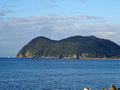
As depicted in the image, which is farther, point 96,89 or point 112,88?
point 96,89

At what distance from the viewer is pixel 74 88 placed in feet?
213

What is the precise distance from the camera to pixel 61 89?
207 feet

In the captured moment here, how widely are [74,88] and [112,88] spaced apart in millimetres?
19376

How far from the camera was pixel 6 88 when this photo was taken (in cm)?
6475

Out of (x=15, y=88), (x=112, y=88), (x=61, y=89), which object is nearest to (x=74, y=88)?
(x=61, y=89)

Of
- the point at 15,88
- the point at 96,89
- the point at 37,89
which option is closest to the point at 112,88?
the point at 96,89

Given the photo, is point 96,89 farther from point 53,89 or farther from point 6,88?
point 6,88

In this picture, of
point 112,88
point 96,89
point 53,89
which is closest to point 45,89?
point 53,89

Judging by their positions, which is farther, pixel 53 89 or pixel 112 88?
pixel 53 89

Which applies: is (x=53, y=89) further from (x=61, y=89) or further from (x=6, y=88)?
(x=6, y=88)

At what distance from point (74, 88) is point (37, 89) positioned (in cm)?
807

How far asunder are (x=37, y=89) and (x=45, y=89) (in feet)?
5.75

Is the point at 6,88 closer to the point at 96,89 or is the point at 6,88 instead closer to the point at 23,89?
the point at 23,89

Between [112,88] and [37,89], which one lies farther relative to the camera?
[37,89]
